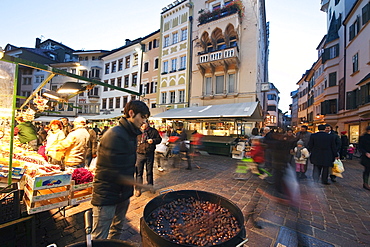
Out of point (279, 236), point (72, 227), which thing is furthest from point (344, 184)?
point (72, 227)

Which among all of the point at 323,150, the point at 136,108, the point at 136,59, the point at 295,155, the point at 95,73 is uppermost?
the point at 136,59

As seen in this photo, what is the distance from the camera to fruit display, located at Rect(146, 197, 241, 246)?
158cm

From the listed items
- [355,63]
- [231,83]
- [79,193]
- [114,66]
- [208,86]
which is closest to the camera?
[79,193]

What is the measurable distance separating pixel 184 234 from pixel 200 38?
18.4 m

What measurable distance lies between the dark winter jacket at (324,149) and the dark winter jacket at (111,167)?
5.93 metres

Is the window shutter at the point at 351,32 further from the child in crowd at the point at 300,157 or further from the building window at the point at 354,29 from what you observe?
the child in crowd at the point at 300,157

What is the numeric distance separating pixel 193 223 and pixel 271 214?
2544mm

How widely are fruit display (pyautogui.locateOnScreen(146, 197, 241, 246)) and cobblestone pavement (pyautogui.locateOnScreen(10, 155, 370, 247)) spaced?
3.29ft

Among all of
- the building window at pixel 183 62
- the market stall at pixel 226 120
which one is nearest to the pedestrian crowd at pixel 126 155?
the market stall at pixel 226 120

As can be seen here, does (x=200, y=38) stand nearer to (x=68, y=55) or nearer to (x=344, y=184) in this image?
(x=344, y=184)

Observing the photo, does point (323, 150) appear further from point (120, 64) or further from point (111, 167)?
point (120, 64)

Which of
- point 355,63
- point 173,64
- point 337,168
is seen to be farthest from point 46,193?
point 355,63

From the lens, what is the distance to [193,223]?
1.82m

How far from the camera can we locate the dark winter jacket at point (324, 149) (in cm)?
504
